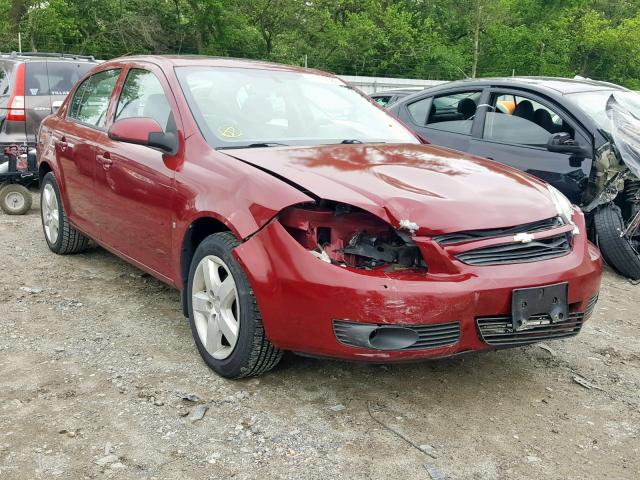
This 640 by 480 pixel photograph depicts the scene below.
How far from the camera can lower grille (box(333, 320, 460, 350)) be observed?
288 centimetres

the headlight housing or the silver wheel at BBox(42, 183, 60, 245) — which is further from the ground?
the headlight housing

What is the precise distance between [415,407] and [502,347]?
0.51m

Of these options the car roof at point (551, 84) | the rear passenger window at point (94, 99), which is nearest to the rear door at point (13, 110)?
the rear passenger window at point (94, 99)

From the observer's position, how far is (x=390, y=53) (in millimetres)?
36969

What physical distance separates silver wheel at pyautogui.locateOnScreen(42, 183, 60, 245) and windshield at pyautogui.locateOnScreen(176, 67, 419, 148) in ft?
7.15

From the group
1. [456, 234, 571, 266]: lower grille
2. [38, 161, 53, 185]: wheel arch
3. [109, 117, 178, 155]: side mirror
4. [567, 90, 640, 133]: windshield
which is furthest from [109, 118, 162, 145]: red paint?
[567, 90, 640, 133]: windshield

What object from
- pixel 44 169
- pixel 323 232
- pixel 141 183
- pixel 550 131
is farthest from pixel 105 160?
Result: pixel 550 131

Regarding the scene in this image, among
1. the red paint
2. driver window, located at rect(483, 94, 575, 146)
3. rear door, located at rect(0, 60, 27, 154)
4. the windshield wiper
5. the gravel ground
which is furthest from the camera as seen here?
rear door, located at rect(0, 60, 27, 154)

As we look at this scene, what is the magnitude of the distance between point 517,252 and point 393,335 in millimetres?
709

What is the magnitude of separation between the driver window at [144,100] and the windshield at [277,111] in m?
0.18

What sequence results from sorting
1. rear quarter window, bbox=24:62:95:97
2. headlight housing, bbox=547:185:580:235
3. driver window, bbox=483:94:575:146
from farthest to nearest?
1. rear quarter window, bbox=24:62:95:97
2. driver window, bbox=483:94:575:146
3. headlight housing, bbox=547:185:580:235

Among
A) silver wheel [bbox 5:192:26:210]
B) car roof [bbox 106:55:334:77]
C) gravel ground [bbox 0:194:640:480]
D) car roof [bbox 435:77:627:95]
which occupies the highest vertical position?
car roof [bbox 106:55:334:77]

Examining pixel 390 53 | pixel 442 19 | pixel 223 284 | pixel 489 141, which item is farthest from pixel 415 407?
pixel 442 19

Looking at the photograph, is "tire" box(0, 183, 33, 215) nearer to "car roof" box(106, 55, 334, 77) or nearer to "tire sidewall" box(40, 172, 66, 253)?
"tire sidewall" box(40, 172, 66, 253)
